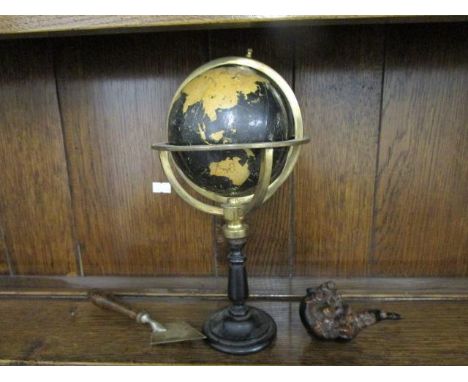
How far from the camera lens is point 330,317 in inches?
33.4

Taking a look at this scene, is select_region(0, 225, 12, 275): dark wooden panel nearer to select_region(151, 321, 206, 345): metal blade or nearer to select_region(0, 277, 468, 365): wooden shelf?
select_region(0, 277, 468, 365): wooden shelf

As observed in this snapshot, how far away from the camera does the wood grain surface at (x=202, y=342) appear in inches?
32.3

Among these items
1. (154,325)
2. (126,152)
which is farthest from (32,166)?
(154,325)

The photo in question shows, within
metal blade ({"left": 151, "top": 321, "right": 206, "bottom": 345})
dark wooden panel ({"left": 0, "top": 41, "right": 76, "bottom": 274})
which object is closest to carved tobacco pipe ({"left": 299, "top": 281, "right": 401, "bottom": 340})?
metal blade ({"left": 151, "top": 321, "right": 206, "bottom": 345})

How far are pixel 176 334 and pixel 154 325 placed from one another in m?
0.06

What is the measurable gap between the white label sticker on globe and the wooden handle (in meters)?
0.31

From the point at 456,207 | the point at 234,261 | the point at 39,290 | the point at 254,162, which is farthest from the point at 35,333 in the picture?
the point at 456,207

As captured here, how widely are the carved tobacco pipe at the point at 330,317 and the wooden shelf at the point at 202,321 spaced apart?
33 millimetres

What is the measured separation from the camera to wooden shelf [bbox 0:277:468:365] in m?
0.83

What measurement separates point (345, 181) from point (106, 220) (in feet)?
2.23

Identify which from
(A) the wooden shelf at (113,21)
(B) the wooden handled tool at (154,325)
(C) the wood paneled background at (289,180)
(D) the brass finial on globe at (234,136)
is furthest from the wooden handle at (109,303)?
(A) the wooden shelf at (113,21)

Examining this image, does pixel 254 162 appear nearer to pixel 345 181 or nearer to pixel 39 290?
pixel 345 181

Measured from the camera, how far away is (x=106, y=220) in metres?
1.09

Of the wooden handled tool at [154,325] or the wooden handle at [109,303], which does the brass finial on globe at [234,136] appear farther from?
the wooden handle at [109,303]
